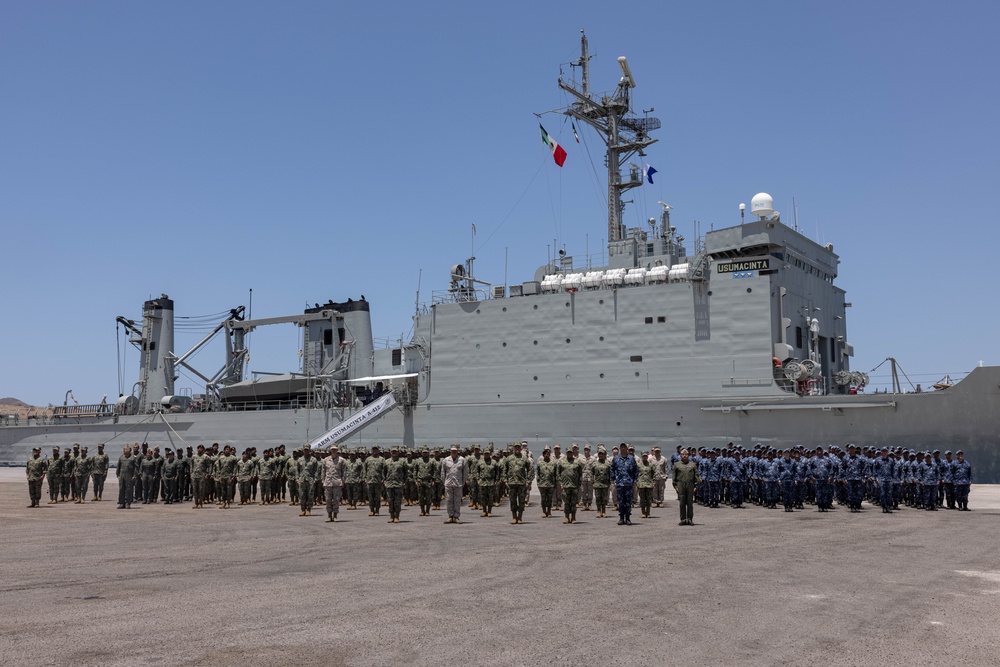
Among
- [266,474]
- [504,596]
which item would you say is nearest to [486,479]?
[266,474]

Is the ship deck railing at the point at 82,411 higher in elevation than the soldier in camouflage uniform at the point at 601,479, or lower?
higher

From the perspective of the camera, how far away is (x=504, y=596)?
7.00 meters

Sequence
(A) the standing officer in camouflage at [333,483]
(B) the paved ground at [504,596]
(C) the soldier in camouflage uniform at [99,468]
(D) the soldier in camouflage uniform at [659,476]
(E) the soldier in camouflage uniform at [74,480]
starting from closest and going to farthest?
(B) the paved ground at [504,596] → (A) the standing officer in camouflage at [333,483] → (D) the soldier in camouflage uniform at [659,476] → (E) the soldier in camouflage uniform at [74,480] → (C) the soldier in camouflage uniform at [99,468]

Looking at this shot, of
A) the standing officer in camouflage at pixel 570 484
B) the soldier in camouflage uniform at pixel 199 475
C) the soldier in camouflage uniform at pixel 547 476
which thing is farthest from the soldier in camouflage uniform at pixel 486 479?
the soldier in camouflage uniform at pixel 199 475

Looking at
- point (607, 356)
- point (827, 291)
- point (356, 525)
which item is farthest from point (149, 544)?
point (827, 291)

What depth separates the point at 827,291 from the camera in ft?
86.3

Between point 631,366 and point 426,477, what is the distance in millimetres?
9225

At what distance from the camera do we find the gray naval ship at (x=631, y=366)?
69.1 ft

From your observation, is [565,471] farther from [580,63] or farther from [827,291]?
[580,63]

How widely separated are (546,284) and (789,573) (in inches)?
706


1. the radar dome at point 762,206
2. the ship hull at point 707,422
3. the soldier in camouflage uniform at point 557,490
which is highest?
the radar dome at point 762,206

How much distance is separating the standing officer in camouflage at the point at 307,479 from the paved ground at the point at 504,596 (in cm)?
365

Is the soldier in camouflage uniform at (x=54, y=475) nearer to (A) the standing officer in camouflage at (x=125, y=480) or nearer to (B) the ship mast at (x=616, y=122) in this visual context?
(A) the standing officer in camouflage at (x=125, y=480)

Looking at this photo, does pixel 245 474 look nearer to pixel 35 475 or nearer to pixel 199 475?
pixel 199 475
